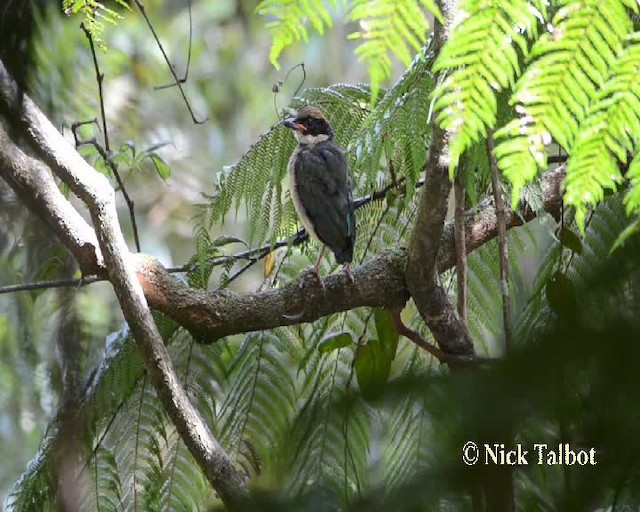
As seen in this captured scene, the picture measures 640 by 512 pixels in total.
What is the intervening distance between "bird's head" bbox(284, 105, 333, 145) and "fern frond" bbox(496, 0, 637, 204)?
2484 mm

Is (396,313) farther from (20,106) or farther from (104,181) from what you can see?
(20,106)

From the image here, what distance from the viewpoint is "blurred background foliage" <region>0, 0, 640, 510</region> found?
1.85ft

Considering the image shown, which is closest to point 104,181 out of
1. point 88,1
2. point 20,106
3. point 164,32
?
point 20,106

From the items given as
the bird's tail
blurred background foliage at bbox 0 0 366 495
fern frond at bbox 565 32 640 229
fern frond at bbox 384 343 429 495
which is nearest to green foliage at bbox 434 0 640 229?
fern frond at bbox 565 32 640 229

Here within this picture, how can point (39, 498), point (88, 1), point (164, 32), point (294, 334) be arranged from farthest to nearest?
point (164, 32)
point (294, 334)
point (39, 498)
point (88, 1)

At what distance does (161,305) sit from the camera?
229 cm

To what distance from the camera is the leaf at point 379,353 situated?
7.12 ft

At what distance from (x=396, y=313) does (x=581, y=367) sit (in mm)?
1758

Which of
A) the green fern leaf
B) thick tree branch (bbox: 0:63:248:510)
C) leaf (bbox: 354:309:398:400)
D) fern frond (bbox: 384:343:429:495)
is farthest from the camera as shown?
leaf (bbox: 354:309:398:400)

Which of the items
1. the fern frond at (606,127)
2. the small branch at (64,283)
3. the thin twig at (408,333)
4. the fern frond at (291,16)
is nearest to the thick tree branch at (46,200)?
the small branch at (64,283)

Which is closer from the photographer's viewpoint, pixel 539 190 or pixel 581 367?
pixel 581 367

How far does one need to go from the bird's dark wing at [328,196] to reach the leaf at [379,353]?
597 mm

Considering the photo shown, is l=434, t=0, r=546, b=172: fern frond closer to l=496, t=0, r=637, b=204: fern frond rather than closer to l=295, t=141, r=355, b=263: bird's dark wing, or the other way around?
l=496, t=0, r=637, b=204: fern frond

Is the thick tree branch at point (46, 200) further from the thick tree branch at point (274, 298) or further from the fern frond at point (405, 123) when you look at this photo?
Answer: the fern frond at point (405, 123)
